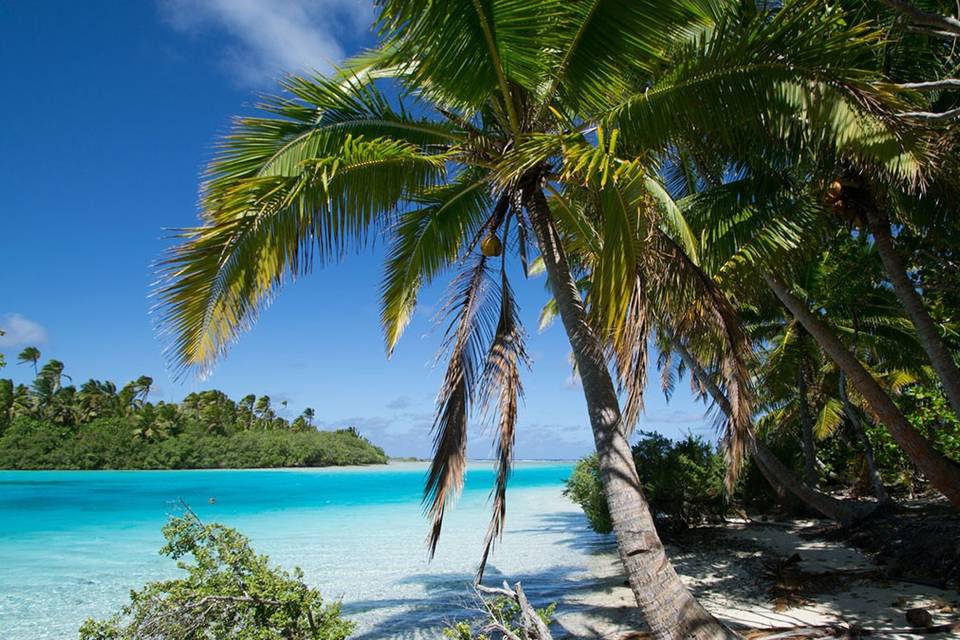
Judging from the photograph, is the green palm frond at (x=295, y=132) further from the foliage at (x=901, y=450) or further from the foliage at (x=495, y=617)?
the foliage at (x=901, y=450)

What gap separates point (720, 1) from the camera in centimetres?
433

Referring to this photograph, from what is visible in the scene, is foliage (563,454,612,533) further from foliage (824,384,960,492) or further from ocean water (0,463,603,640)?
foliage (824,384,960,492)

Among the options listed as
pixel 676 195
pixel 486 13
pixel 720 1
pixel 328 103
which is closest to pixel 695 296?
pixel 720 1

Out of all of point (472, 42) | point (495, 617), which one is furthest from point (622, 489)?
point (472, 42)

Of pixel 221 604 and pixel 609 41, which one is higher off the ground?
pixel 609 41

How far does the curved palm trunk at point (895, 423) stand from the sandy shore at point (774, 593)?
1289mm

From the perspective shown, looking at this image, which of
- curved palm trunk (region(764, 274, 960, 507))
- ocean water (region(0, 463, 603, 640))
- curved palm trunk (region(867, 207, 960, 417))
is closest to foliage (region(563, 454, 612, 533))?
ocean water (region(0, 463, 603, 640))

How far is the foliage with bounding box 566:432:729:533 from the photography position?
11.1 metres

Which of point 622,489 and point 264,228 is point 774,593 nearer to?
point 622,489

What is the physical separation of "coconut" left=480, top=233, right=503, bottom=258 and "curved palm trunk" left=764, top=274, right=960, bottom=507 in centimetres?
470

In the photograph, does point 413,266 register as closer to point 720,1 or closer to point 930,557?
point 720,1

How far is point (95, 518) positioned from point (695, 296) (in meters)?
27.1

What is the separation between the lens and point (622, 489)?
12.4 feet

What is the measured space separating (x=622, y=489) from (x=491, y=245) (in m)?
2.35
